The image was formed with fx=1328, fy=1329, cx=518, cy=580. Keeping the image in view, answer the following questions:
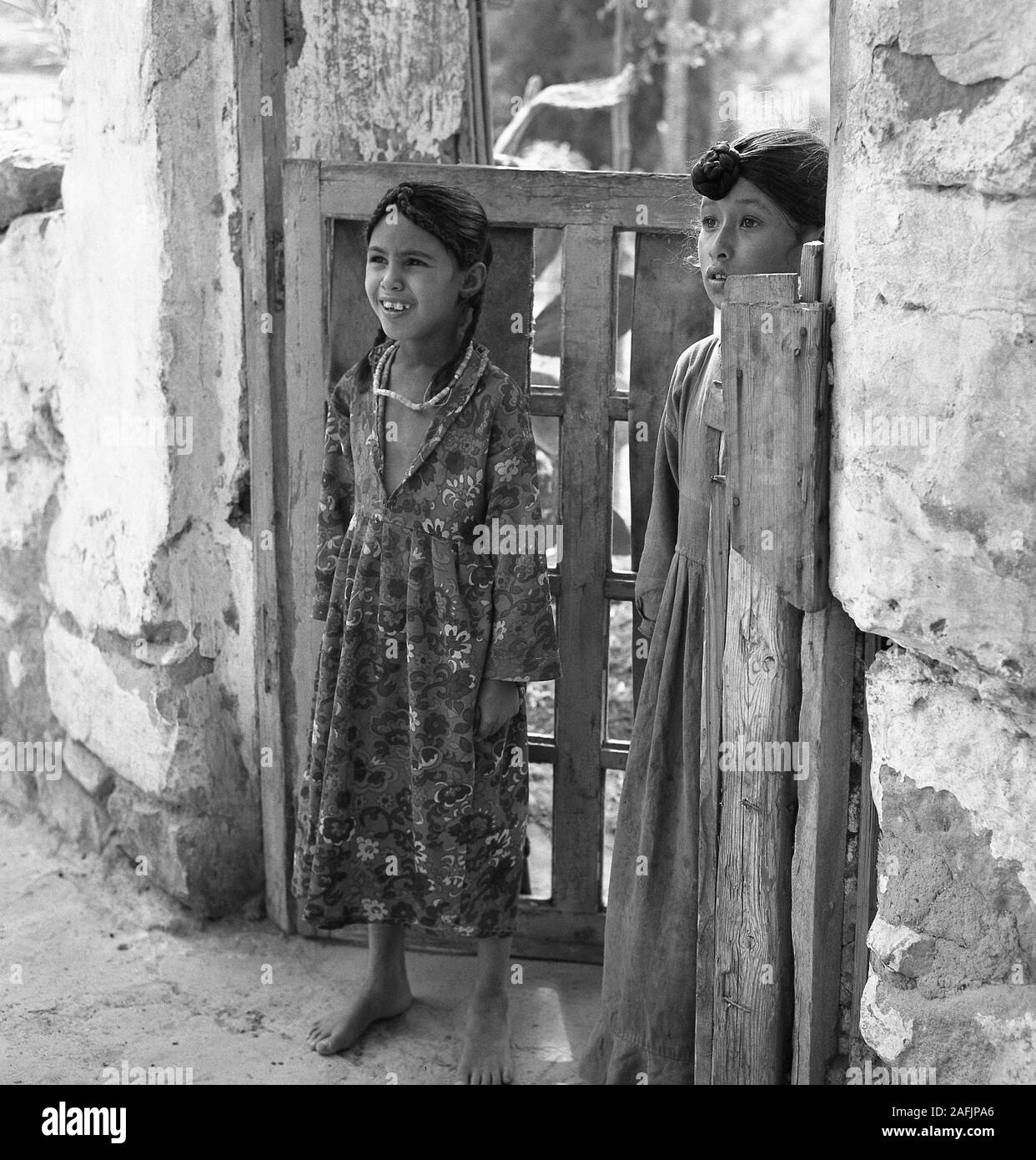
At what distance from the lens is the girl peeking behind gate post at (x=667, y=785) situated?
7.91 feet

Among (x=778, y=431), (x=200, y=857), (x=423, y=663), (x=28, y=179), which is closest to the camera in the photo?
(x=778, y=431)

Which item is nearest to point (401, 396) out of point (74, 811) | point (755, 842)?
point (755, 842)

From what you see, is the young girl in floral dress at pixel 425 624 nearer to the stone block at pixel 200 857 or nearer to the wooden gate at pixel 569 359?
the wooden gate at pixel 569 359

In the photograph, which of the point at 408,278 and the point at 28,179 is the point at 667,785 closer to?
the point at 408,278

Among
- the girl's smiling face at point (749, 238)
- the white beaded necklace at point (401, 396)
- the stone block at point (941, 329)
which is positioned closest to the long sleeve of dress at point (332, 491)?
the white beaded necklace at point (401, 396)

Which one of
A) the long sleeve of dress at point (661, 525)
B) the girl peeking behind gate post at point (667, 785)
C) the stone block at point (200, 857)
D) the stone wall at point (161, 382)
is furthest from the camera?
the stone block at point (200, 857)

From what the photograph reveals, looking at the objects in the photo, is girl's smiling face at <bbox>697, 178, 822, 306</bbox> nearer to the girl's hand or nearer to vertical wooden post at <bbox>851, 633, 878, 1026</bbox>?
vertical wooden post at <bbox>851, 633, 878, 1026</bbox>

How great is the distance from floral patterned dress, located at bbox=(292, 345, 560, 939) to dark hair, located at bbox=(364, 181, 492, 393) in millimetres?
201

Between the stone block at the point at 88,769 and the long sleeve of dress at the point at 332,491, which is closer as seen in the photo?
the long sleeve of dress at the point at 332,491

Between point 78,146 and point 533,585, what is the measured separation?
1.64 meters

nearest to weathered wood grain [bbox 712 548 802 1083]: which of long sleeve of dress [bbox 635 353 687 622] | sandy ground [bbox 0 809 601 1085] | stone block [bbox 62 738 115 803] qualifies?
long sleeve of dress [bbox 635 353 687 622]

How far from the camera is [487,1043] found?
2.72m

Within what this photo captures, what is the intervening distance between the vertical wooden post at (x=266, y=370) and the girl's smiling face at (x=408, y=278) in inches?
17.6

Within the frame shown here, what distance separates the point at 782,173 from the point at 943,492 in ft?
2.44
